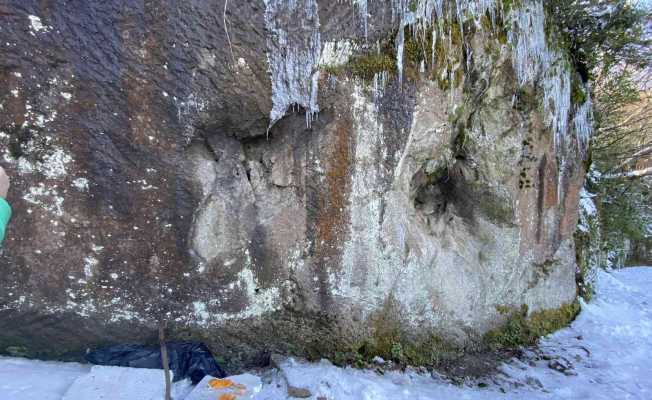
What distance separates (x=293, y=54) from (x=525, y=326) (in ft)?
11.5

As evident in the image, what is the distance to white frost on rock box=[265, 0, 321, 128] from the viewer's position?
296 centimetres

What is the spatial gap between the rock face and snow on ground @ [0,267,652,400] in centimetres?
29

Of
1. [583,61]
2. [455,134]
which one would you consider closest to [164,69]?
[455,134]

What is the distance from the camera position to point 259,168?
3.31 meters

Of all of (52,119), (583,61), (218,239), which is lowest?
(218,239)

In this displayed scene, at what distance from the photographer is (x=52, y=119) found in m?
2.63

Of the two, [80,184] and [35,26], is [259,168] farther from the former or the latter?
[35,26]

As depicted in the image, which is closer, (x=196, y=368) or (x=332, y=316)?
(x=196, y=368)

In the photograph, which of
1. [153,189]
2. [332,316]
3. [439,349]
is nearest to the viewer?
[153,189]

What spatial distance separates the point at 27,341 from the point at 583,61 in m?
6.05

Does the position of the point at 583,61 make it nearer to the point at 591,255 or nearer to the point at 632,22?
the point at 632,22

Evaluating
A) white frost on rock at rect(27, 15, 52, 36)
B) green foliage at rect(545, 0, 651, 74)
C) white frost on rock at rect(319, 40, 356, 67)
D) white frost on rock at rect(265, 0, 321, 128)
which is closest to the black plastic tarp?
white frost on rock at rect(265, 0, 321, 128)

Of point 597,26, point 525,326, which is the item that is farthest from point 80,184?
point 597,26

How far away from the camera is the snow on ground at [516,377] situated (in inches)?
100
